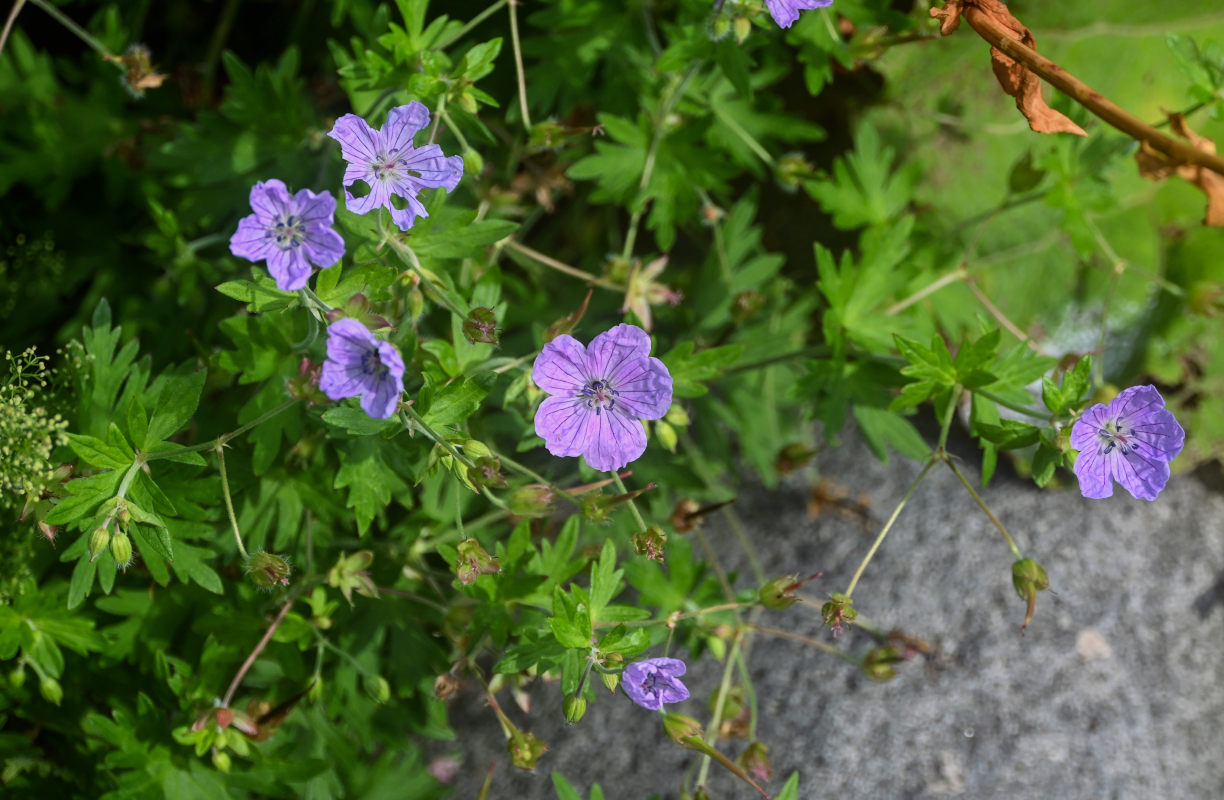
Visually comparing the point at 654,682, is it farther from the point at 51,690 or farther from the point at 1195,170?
the point at 1195,170

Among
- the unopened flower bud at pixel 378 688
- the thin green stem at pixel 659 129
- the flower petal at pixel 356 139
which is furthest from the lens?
the thin green stem at pixel 659 129

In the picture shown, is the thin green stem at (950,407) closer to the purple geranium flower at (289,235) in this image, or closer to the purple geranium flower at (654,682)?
the purple geranium flower at (654,682)

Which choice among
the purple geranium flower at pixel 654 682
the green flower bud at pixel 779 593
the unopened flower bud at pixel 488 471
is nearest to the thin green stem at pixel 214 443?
the unopened flower bud at pixel 488 471

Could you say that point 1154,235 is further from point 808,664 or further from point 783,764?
point 783,764

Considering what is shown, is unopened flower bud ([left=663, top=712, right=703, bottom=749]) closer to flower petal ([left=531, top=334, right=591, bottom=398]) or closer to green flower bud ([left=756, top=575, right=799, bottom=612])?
green flower bud ([left=756, top=575, right=799, bottom=612])

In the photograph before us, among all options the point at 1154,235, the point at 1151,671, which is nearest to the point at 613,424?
the point at 1151,671

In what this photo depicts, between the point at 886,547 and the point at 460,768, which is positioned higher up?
the point at 886,547
